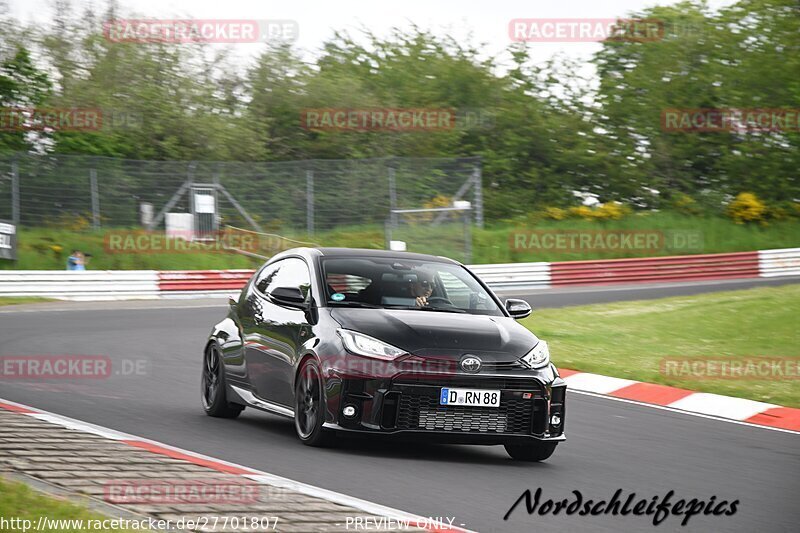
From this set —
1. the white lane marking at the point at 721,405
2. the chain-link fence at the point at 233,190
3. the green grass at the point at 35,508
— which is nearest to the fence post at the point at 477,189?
the chain-link fence at the point at 233,190

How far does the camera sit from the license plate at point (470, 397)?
787 centimetres

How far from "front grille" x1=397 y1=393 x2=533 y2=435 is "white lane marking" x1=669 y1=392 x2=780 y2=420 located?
4.65m

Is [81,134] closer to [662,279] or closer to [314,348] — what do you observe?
[662,279]

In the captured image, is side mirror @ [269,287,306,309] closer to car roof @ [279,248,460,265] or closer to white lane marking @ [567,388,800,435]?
car roof @ [279,248,460,265]

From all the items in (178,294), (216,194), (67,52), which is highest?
(67,52)

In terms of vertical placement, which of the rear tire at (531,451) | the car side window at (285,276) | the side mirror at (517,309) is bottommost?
the rear tire at (531,451)

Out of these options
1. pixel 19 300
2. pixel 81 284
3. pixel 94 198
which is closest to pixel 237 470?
pixel 19 300

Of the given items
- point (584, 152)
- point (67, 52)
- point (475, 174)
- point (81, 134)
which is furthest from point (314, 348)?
point (584, 152)

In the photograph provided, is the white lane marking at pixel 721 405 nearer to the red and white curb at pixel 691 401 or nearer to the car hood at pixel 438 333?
the red and white curb at pixel 691 401

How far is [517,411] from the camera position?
808 cm

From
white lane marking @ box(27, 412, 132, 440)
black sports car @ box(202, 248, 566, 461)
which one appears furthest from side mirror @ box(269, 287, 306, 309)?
white lane marking @ box(27, 412, 132, 440)

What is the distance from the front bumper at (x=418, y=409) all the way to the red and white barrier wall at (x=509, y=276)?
18.1 metres

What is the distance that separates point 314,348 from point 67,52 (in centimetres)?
3899

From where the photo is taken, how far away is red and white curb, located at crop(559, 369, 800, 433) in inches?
465
